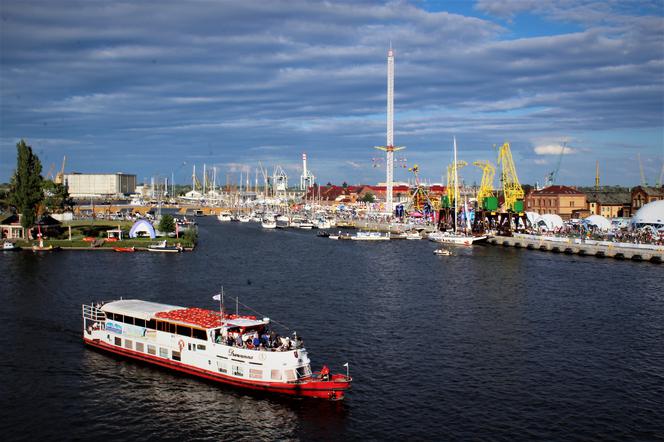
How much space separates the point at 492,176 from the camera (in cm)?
14288

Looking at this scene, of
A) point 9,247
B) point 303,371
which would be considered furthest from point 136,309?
point 9,247

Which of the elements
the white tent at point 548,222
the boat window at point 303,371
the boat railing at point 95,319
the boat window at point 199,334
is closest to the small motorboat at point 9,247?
the boat railing at point 95,319

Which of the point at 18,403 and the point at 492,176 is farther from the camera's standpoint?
the point at 492,176

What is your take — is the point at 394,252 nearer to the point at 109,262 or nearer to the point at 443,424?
the point at 109,262

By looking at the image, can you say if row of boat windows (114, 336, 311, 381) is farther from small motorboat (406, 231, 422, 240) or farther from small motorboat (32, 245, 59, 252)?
small motorboat (406, 231, 422, 240)

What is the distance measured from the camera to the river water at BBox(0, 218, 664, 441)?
28984 mm

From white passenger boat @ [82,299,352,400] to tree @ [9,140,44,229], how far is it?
65.2 metres

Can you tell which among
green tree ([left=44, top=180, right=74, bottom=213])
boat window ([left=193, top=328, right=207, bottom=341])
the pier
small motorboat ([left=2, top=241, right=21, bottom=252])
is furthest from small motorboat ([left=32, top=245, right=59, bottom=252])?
the pier

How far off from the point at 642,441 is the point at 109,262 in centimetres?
6798

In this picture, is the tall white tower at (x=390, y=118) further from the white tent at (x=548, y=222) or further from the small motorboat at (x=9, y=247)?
the small motorboat at (x=9, y=247)

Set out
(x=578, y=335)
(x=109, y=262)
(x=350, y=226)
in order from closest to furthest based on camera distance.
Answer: (x=578, y=335)
(x=109, y=262)
(x=350, y=226)

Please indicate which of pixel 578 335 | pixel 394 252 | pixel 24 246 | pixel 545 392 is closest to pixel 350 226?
pixel 394 252

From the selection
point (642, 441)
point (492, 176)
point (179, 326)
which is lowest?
point (642, 441)

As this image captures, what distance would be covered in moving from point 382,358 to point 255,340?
9.27 metres
